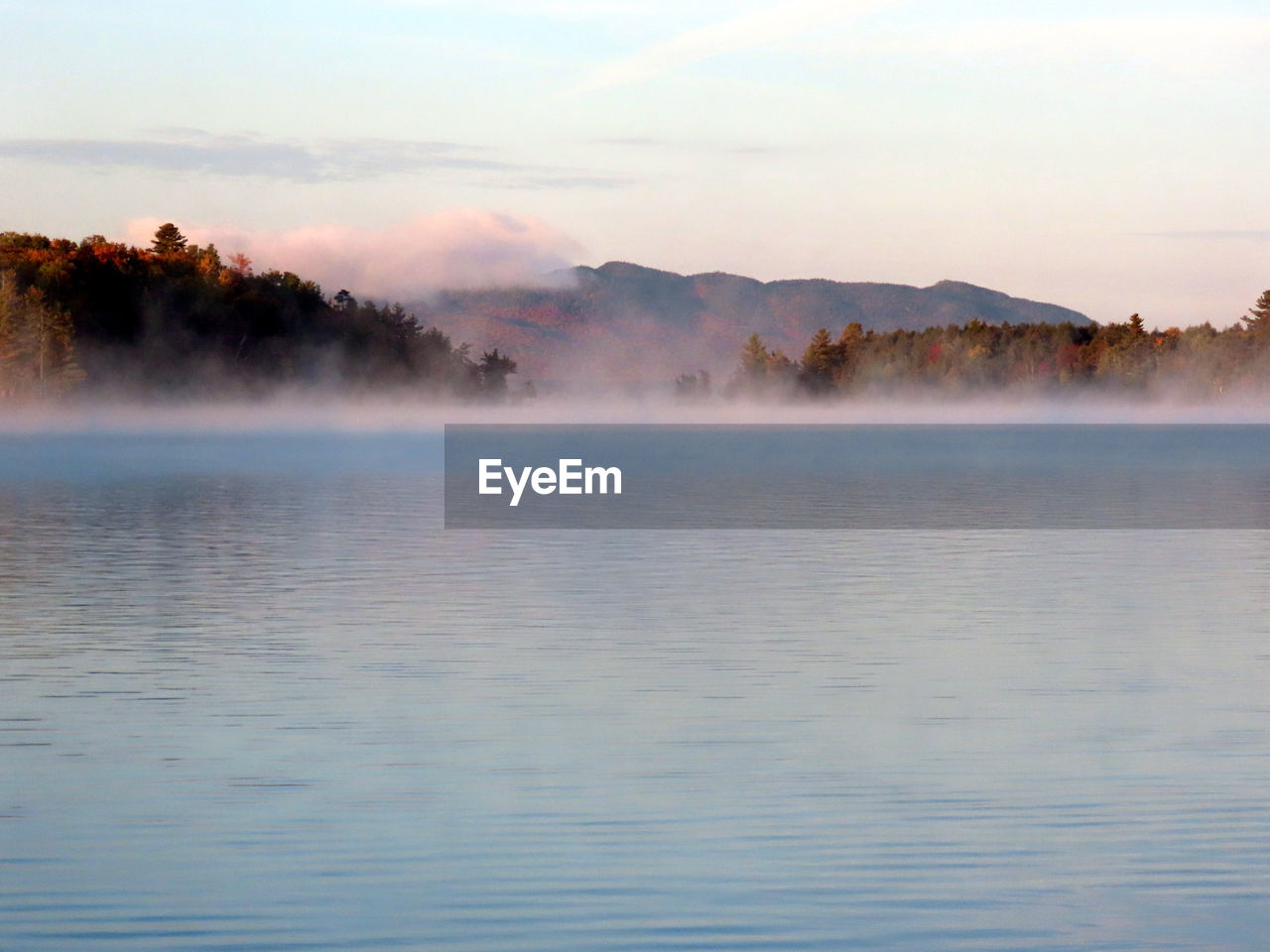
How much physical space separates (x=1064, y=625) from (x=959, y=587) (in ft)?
20.2

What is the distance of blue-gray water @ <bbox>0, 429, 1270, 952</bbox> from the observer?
42.7ft

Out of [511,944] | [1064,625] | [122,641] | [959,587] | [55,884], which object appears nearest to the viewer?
[511,944]

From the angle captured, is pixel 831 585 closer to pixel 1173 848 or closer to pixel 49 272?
pixel 1173 848

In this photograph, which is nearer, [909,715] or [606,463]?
[909,715]

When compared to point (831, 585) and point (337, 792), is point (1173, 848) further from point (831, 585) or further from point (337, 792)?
point (831, 585)

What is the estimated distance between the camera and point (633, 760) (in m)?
18.1

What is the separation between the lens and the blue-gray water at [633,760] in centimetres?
1302

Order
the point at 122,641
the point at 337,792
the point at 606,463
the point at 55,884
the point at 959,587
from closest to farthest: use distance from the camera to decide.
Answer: the point at 55,884 → the point at 337,792 → the point at 122,641 → the point at 959,587 → the point at 606,463

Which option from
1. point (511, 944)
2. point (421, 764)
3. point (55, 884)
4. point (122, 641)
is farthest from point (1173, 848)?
point (122, 641)

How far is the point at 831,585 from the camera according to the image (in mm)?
35562

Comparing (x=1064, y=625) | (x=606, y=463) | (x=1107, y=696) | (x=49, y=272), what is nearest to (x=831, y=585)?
(x=1064, y=625)

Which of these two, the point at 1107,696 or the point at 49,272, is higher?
the point at 49,272

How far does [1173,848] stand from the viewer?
1464 cm

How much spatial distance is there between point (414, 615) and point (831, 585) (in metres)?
8.88
